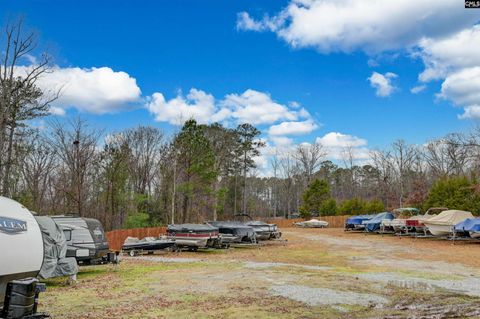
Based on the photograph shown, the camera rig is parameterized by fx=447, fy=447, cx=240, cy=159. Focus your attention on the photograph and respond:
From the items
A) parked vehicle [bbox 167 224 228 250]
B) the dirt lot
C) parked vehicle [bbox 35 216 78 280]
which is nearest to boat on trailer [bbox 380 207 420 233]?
parked vehicle [bbox 167 224 228 250]

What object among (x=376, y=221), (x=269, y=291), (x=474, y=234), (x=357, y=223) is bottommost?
(x=269, y=291)

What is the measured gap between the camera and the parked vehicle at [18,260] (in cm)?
577

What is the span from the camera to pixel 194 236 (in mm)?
20734

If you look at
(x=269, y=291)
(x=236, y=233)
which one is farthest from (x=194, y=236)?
(x=269, y=291)

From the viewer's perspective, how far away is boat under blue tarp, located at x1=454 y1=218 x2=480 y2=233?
23.9m

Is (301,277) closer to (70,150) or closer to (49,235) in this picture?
(49,235)

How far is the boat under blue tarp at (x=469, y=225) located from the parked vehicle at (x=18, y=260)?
22944 mm

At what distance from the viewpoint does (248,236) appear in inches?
923

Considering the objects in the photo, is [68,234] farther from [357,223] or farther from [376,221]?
[357,223]

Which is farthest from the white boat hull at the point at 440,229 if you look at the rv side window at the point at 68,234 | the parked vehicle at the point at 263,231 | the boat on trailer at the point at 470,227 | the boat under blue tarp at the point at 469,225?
the rv side window at the point at 68,234

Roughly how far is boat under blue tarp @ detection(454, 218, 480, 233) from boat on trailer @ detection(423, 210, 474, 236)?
86 cm

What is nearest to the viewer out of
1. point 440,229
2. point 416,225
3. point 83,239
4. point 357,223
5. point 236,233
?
point 83,239

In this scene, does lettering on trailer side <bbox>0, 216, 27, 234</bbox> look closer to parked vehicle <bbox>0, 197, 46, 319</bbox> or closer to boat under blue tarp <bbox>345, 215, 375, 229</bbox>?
parked vehicle <bbox>0, 197, 46, 319</bbox>

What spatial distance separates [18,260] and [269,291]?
17.0 feet
